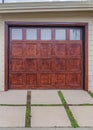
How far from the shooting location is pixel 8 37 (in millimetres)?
11094

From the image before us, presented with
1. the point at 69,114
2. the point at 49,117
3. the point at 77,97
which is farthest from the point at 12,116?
the point at 77,97

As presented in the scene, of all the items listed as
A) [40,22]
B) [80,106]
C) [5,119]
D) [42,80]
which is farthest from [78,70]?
[5,119]

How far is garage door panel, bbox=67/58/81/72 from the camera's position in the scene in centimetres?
1123

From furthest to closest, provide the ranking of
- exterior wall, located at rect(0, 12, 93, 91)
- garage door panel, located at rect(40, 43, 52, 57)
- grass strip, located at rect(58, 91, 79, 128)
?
garage door panel, located at rect(40, 43, 52, 57) → exterior wall, located at rect(0, 12, 93, 91) → grass strip, located at rect(58, 91, 79, 128)

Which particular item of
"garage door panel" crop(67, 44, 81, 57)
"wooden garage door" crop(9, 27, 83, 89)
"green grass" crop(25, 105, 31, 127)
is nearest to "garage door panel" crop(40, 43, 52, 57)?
"wooden garage door" crop(9, 27, 83, 89)

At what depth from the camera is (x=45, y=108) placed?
793cm

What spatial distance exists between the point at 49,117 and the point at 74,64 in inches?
179

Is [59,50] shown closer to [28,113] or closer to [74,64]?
[74,64]

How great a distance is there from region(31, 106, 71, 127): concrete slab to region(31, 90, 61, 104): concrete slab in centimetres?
83

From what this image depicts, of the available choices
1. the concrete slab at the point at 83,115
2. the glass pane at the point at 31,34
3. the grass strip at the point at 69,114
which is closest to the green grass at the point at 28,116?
the grass strip at the point at 69,114

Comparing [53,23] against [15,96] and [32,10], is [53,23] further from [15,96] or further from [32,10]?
[15,96]

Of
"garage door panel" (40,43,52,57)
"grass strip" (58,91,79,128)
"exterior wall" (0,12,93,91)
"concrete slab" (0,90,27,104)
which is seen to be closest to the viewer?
"grass strip" (58,91,79,128)

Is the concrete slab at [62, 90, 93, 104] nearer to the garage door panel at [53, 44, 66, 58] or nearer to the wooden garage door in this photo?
the wooden garage door

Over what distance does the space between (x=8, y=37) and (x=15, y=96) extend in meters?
2.63
